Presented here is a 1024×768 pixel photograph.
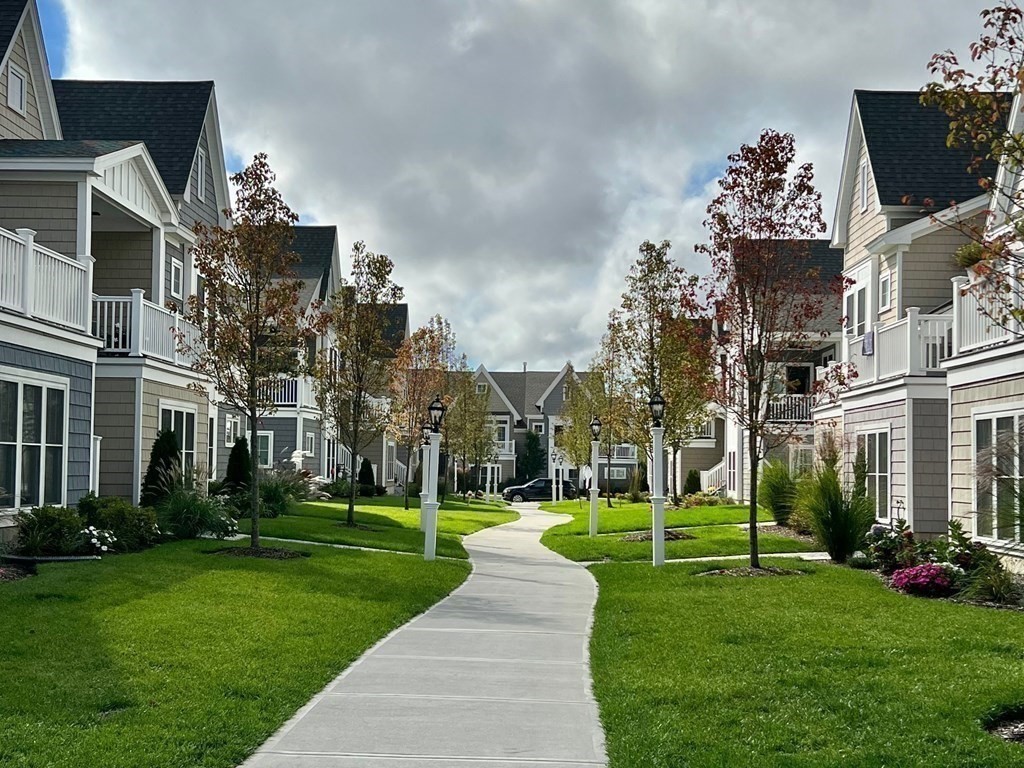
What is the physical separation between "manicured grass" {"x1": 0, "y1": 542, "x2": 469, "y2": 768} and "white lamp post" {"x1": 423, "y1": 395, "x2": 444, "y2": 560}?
2.38 meters

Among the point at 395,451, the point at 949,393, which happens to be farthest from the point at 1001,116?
the point at 395,451

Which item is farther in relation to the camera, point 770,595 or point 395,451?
point 395,451

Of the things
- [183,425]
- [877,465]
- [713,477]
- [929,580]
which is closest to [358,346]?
[183,425]

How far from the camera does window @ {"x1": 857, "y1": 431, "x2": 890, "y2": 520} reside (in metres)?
23.1

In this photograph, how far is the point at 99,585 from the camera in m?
12.7

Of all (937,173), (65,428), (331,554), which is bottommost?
(331,554)

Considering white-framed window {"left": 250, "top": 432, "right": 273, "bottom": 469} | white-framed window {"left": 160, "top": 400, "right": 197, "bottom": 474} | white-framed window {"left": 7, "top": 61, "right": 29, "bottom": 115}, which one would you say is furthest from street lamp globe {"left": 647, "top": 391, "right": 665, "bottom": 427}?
white-framed window {"left": 250, "top": 432, "right": 273, "bottom": 469}

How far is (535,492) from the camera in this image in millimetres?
61812

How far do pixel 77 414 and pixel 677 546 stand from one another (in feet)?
36.9

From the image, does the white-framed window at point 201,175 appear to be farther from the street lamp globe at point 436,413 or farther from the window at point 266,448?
the window at point 266,448

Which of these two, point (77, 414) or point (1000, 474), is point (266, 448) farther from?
point (1000, 474)

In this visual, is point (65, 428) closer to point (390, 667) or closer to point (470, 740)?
point (390, 667)

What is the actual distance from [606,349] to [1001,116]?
33.6 meters

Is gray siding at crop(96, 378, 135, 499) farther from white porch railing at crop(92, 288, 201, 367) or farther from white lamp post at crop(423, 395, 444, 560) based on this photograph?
white lamp post at crop(423, 395, 444, 560)
